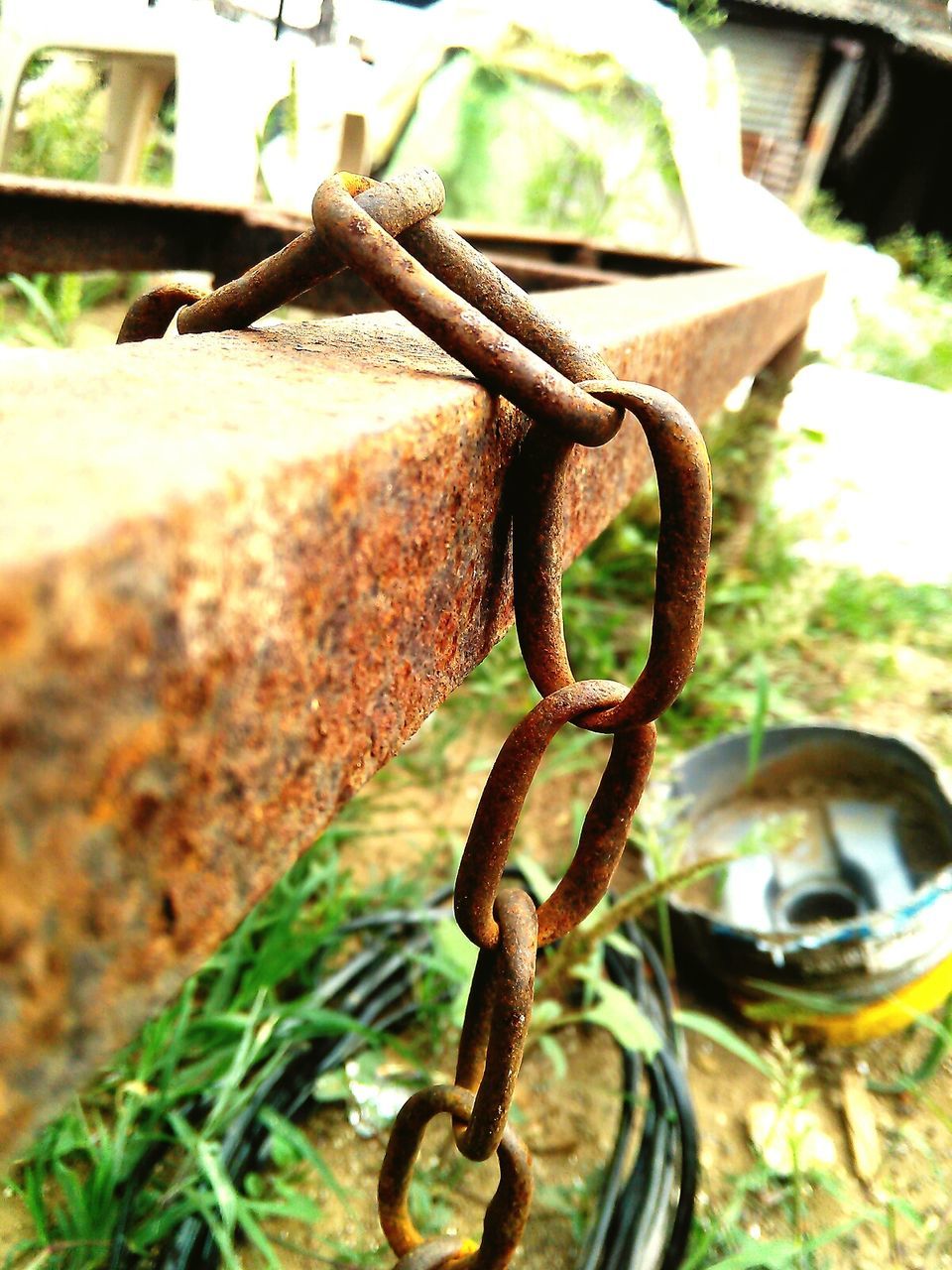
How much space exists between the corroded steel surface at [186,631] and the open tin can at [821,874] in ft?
5.98

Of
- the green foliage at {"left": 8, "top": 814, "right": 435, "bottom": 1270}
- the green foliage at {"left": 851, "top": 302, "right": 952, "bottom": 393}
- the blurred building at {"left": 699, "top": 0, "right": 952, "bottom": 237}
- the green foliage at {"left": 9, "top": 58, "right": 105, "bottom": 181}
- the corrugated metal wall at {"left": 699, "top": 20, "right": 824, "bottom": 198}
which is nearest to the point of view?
the green foliage at {"left": 8, "top": 814, "right": 435, "bottom": 1270}

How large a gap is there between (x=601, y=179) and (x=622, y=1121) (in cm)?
537

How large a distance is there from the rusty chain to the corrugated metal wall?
13.6 meters

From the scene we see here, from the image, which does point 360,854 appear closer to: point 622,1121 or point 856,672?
point 622,1121

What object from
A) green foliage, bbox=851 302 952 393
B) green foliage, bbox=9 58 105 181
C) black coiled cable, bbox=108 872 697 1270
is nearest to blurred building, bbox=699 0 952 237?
green foliage, bbox=851 302 952 393

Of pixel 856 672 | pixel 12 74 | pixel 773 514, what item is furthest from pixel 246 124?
pixel 856 672

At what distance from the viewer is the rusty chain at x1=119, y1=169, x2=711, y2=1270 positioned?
46 centimetres

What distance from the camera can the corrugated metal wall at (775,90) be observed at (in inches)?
490

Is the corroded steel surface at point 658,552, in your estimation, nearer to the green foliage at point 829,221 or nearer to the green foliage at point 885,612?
the green foliage at point 885,612

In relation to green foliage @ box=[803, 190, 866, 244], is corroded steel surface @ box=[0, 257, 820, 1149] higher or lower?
higher

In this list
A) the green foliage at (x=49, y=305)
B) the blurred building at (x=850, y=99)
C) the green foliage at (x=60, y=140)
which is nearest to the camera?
the green foliage at (x=49, y=305)

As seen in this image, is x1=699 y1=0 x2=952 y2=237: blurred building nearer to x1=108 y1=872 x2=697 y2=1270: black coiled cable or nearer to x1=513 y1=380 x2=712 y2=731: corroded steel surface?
x1=108 y1=872 x2=697 y2=1270: black coiled cable

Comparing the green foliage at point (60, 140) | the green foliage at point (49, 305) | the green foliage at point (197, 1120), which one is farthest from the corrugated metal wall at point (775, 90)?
the green foliage at point (197, 1120)

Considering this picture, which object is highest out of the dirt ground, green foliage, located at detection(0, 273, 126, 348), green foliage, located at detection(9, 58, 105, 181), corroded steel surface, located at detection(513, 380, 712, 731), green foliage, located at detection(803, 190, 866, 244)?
corroded steel surface, located at detection(513, 380, 712, 731)
